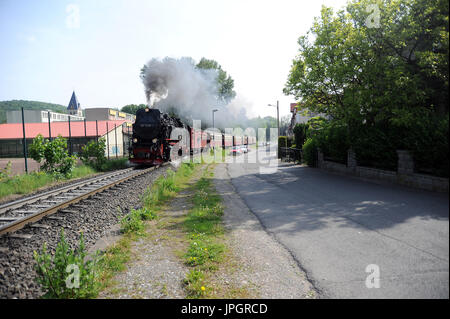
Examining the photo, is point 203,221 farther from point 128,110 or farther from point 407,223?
point 128,110

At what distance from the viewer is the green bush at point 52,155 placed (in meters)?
13.1

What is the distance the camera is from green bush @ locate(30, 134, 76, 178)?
13086 mm

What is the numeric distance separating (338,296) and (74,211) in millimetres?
6811

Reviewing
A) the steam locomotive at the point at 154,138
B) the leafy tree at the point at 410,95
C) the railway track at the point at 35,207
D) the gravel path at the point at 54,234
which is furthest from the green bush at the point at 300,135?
the leafy tree at the point at 410,95

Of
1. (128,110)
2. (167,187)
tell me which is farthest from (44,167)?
(128,110)

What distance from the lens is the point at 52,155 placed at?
44.1 ft

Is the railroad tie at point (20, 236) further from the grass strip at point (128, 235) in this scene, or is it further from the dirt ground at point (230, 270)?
the dirt ground at point (230, 270)

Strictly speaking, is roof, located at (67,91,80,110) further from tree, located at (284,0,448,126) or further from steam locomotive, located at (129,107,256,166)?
tree, located at (284,0,448,126)

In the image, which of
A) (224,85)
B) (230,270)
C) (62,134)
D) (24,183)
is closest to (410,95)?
(230,270)

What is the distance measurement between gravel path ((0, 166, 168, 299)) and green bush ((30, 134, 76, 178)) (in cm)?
520

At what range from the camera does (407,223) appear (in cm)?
169

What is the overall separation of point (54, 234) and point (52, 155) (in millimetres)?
9027

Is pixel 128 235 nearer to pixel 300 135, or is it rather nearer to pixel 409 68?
pixel 409 68

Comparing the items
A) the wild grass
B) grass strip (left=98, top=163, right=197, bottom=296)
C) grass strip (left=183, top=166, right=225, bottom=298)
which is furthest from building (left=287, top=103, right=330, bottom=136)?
the wild grass
